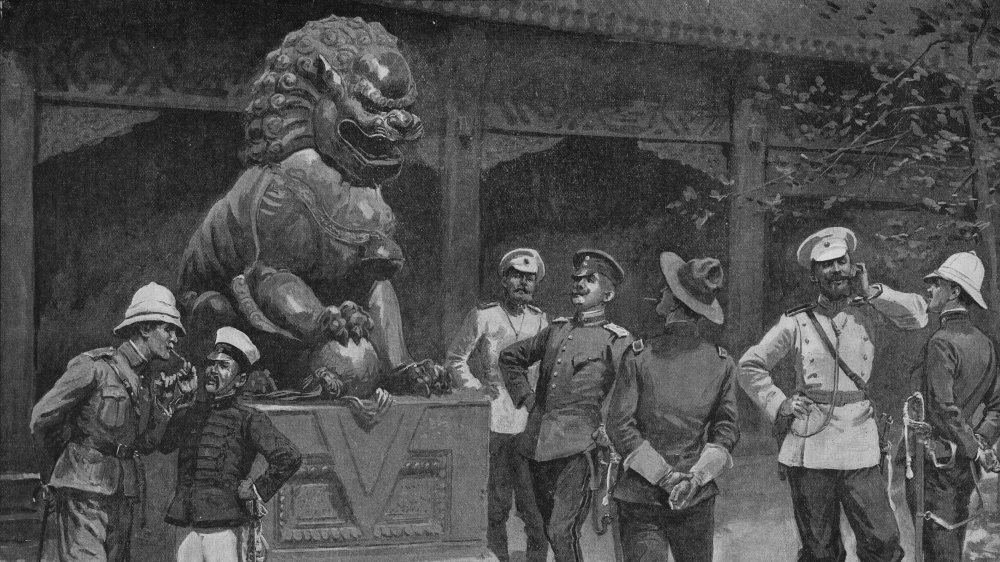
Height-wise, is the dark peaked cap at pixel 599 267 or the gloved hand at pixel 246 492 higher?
the dark peaked cap at pixel 599 267

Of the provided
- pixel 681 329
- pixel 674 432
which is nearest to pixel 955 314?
pixel 681 329

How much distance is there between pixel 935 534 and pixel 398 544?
2.65 meters

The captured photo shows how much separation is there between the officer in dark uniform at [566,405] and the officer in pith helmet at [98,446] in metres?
1.53

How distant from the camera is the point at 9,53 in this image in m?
5.21

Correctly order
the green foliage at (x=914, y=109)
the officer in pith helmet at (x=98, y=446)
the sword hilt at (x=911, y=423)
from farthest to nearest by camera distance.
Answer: the green foliage at (x=914, y=109)
the sword hilt at (x=911, y=423)
the officer in pith helmet at (x=98, y=446)

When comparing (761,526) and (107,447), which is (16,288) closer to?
(107,447)

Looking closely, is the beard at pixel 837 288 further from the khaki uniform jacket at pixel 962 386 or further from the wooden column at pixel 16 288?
the wooden column at pixel 16 288

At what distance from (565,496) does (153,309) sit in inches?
74.4

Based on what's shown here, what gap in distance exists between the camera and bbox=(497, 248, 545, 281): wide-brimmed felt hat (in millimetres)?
5422

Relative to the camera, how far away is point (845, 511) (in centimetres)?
521

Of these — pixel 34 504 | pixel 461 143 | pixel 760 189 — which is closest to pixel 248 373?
pixel 34 504

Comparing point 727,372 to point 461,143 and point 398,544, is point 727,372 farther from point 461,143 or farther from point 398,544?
point 461,143

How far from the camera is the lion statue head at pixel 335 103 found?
489 cm

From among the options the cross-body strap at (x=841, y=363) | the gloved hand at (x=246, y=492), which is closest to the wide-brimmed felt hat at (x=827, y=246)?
the cross-body strap at (x=841, y=363)
